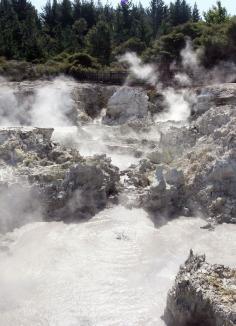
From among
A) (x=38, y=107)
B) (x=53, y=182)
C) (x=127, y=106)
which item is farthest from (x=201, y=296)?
(x=38, y=107)

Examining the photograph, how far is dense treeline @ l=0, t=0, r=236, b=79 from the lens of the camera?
28344 mm

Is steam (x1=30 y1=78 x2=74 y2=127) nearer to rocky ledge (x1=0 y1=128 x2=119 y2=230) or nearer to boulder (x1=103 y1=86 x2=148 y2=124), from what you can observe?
boulder (x1=103 y1=86 x2=148 y2=124)

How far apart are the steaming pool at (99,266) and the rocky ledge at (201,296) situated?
1.42 ft

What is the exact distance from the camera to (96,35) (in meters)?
32.0

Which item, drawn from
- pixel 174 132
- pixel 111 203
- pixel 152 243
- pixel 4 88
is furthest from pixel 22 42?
pixel 152 243

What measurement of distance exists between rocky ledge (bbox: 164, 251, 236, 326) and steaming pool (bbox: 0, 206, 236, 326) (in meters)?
0.43

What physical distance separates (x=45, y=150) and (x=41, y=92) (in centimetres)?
1061

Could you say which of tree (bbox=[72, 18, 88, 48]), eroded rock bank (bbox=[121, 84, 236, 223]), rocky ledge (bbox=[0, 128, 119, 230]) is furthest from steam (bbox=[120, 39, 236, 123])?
tree (bbox=[72, 18, 88, 48])

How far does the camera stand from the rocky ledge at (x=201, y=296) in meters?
6.52

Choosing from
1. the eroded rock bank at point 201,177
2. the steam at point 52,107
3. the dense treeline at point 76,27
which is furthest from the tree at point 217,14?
the eroded rock bank at point 201,177

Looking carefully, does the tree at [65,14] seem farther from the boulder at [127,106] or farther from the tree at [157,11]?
the boulder at [127,106]

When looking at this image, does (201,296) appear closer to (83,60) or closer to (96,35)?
(83,60)

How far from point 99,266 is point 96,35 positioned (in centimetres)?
2497

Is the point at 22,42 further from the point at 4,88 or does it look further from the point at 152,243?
the point at 152,243
